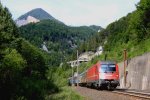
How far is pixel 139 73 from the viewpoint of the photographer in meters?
52.8

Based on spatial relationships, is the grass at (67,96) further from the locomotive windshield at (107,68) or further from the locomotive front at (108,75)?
the locomotive windshield at (107,68)

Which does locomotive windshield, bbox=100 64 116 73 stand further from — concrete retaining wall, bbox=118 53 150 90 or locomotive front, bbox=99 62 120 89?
concrete retaining wall, bbox=118 53 150 90

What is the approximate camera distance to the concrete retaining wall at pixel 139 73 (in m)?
49.1

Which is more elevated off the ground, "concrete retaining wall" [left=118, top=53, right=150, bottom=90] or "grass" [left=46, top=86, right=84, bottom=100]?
"concrete retaining wall" [left=118, top=53, right=150, bottom=90]

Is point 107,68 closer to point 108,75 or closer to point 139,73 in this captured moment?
point 108,75

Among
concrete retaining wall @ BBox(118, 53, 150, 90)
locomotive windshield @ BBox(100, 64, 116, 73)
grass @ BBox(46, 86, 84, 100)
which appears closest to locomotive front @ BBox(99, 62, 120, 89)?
locomotive windshield @ BBox(100, 64, 116, 73)

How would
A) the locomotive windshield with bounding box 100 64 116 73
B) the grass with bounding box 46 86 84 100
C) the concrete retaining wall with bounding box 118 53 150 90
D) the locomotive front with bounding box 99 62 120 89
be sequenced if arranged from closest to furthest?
the grass with bounding box 46 86 84 100
the locomotive front with bounding box 99 62 120 89
the locomotive windshield with bounding box 100 64 116 73
the concrete retaining wall with bounding box 118 53 150 90

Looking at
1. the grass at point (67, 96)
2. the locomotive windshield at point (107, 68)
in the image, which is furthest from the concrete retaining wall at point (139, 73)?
the grass at point (67, 96)

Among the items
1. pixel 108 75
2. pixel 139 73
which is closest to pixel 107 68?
pixel 108 75

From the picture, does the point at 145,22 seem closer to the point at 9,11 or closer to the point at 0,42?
the point at 9,11

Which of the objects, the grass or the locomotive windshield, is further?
the locomotive windshield

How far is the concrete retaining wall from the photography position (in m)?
49.1

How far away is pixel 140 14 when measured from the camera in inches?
3191

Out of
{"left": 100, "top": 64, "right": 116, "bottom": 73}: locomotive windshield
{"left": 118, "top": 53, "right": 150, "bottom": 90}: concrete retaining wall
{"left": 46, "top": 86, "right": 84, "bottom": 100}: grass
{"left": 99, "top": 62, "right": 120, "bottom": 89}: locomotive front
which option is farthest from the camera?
{"left": 118, "top": 53, "right": 150, "bottom": 90}: concrete retaining wall
